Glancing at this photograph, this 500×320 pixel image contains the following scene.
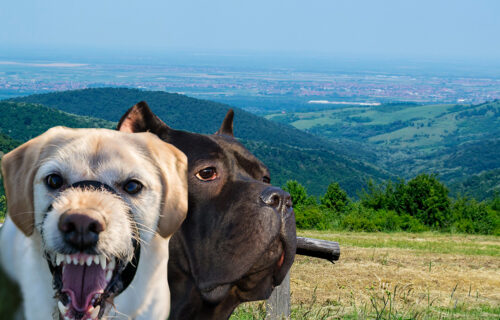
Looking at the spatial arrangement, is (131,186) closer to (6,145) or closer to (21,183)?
(21,183)

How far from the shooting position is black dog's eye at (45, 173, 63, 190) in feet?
5.23

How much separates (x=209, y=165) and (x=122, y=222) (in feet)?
2.71

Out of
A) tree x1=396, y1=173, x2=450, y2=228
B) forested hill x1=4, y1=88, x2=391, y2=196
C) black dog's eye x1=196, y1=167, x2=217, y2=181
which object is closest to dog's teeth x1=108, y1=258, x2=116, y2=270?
black dog's eye x1=196, y1=167, x2=217, y2=181

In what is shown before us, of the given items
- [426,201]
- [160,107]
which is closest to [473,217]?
[426,201]

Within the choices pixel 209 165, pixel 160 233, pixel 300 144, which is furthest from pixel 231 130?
pixel 300 144

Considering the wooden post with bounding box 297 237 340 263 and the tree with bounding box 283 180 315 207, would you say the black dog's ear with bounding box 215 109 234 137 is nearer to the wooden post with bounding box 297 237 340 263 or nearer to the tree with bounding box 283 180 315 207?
the wooden post with bounding box 297 237 340 263

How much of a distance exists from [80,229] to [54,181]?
0.18m

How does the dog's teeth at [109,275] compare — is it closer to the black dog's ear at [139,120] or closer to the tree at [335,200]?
the black dog's ear at [139,120]

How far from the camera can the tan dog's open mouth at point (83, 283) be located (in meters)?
1.59

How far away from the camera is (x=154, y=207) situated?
68.4 inches

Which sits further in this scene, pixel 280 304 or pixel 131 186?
pixel 280 304

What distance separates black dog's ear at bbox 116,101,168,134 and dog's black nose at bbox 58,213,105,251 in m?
0.80

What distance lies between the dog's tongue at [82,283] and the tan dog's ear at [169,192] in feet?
0.79

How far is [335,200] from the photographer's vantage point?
1437 inches
